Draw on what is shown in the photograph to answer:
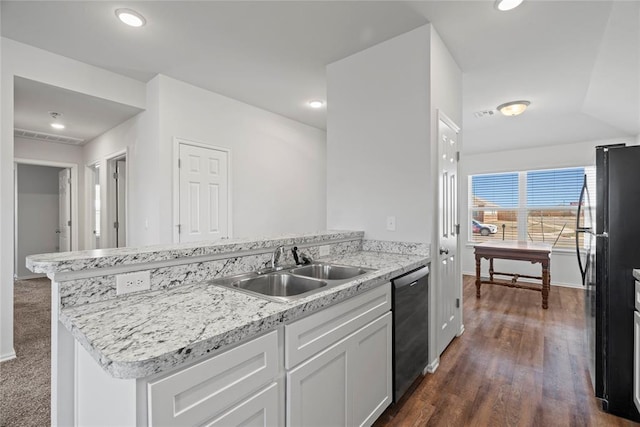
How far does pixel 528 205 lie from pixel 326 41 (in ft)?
15.7

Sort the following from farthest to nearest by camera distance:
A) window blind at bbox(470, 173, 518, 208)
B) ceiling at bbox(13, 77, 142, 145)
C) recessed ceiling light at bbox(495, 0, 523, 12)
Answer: window blind at bbox(470, 173, 518, 208), ceiling at bbox(13, 77, 142, 145), recessed ceiling light at bbox(495, 0, 523, 12)

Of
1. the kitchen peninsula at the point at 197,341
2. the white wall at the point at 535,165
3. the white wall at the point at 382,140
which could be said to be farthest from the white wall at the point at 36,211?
the white wall at the point at 535,165

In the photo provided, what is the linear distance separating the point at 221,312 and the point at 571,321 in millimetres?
4054

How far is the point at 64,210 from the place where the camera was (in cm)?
591

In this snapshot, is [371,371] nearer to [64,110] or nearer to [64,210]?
[64,110]

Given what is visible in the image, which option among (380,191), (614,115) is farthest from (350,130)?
(614,115)

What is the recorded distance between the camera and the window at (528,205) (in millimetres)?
5094

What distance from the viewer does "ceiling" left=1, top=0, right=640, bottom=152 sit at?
7.27ft

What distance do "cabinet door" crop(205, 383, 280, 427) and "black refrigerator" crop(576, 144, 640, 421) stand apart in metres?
2.10

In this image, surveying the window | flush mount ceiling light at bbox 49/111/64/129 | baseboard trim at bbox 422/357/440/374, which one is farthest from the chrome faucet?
the window

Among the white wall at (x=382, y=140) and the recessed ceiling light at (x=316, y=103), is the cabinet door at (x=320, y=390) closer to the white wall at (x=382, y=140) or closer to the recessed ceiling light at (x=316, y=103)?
the white wall at (x=382, y=140)

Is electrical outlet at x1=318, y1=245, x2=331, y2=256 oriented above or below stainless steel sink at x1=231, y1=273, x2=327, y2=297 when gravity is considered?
above

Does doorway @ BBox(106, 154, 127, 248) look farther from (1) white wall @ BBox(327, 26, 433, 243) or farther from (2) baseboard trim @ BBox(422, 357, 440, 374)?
(2) baseboard trim @ BBox(422, 357, 440, 374)

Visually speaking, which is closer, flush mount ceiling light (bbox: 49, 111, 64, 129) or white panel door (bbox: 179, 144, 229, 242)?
white panel door (bbox: 179, 144, 229, 242)
